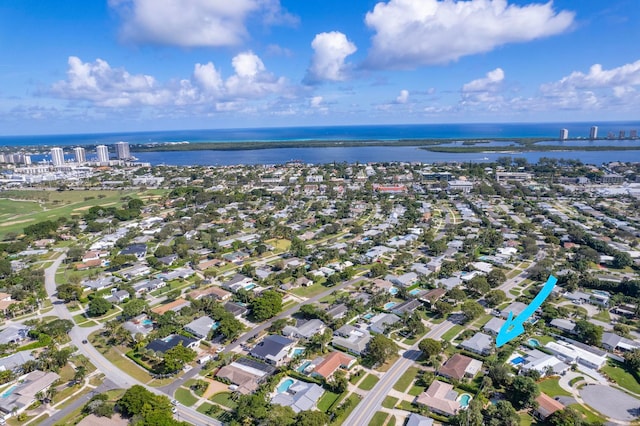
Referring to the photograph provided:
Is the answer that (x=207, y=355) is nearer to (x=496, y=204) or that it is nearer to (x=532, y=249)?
(x=532, y=249)

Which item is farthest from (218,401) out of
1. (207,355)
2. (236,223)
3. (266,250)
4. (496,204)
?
(496,204)

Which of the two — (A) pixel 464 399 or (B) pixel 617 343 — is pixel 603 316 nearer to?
(B) pixel 617 343

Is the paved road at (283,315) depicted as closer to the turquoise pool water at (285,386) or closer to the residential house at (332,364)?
the turquoise pool water at (285,386)

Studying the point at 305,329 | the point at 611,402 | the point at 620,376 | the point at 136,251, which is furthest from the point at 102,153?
the point at 611,402

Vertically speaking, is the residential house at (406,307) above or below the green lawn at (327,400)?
above

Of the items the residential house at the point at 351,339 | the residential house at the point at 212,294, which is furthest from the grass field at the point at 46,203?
the residential house at the point at 351,339
